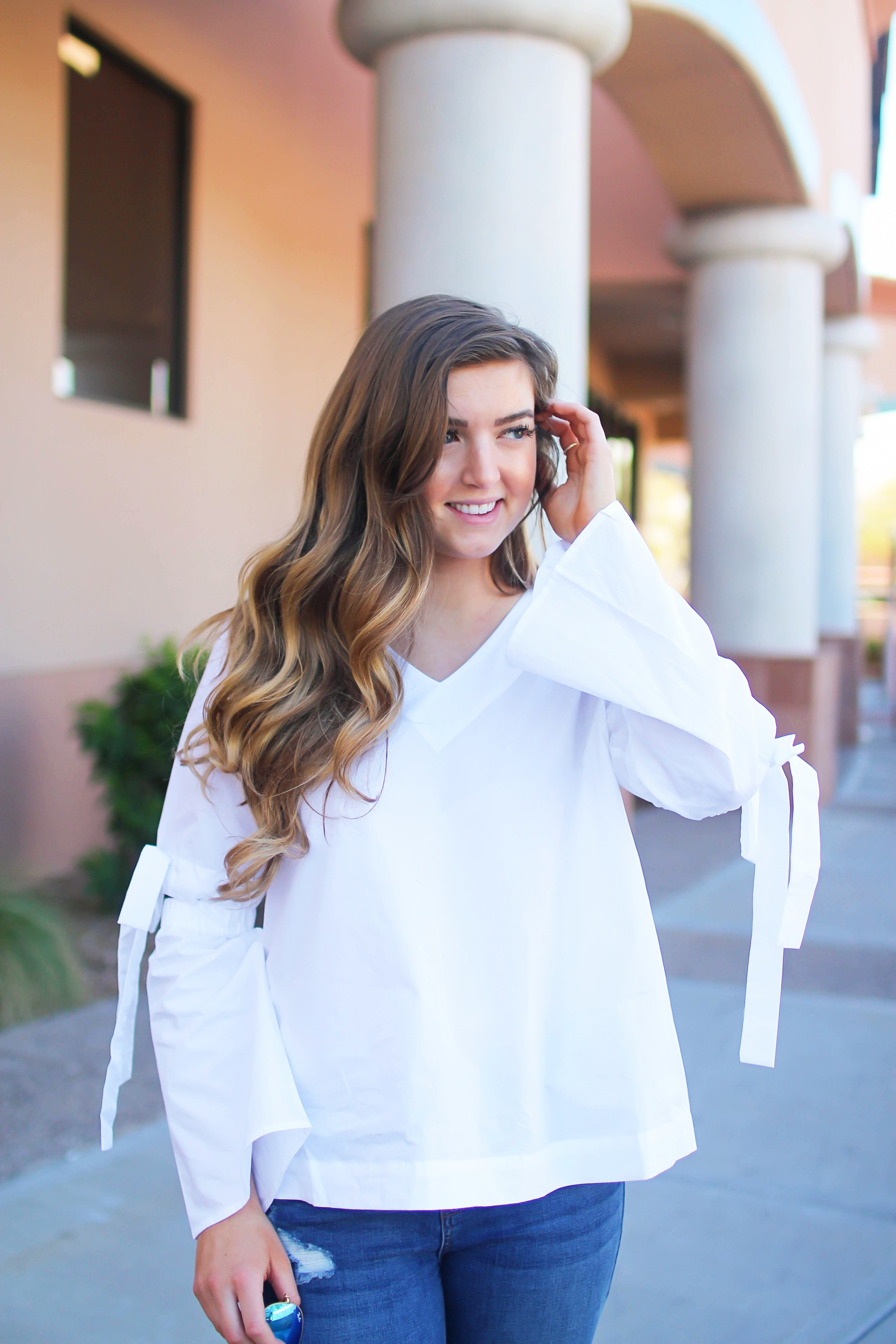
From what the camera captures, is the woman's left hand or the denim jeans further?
the woman's left hand

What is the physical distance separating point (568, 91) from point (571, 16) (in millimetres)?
228

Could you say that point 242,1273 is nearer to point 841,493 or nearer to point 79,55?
point 79,55

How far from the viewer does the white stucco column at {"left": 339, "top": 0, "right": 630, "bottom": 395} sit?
4.18 meters

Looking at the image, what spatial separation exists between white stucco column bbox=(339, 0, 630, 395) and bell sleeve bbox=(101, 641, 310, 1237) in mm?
2952

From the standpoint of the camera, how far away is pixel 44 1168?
3309 mm

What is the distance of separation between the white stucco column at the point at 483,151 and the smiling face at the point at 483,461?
8.66 ft

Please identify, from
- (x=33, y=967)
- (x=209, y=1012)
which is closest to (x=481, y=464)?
(x=209, y=1012)

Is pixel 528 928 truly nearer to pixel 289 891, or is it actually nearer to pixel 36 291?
pixel 289 891

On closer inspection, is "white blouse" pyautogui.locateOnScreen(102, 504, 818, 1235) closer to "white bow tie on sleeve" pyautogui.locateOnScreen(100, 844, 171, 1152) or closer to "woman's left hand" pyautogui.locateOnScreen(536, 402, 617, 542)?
"white bow tie on sleeve" pyautogui.locateOnScreen(100, 844, 171, 1152)

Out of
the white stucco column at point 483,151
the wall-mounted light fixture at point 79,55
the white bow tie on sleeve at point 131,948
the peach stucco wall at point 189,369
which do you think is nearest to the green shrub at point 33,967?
the peach stucco wall at point 189,369

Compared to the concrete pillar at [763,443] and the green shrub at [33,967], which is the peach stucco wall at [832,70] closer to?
the concrete pillar at [763,443]

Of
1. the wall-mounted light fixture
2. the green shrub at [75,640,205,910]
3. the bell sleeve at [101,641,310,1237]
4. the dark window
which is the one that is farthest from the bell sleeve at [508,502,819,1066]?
the wall-mounted light fixture

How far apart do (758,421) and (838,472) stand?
17.4 ft

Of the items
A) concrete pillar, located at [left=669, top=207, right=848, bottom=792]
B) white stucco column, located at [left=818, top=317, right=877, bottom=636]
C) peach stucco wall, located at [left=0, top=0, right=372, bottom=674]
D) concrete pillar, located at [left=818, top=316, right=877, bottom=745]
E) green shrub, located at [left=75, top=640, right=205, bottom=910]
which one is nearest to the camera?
green shrub, located at [left=75, top=640, right=205, bottom=910]
